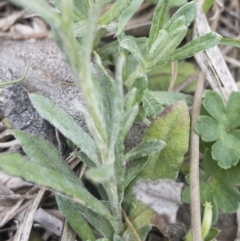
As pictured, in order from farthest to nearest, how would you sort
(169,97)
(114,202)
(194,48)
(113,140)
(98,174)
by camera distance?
1. (169,97)
2. (194,48)
3. (114,202)
4. (113,140)
5. (98,174)

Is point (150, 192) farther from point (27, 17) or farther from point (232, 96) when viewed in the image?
point (27, 17)

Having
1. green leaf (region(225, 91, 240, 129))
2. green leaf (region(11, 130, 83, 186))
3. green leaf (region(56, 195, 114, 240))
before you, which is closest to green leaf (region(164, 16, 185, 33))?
green leaf (region(225, 91, 240, 129))

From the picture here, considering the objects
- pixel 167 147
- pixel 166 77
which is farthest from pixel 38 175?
pixel 166 77

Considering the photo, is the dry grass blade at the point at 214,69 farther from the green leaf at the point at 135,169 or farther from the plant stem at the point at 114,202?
the plant stem at the point at 114,202

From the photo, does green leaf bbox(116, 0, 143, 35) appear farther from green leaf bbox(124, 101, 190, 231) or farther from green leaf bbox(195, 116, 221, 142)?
green leaf bbox(195, 116, 221, 142)

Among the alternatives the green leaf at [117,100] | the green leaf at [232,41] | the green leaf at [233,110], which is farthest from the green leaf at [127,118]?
the green leaf at [232,41]

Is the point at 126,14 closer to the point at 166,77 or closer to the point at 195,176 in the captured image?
the point at 166,77
